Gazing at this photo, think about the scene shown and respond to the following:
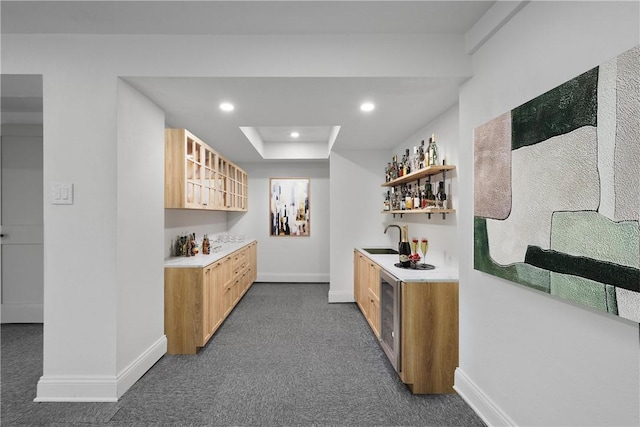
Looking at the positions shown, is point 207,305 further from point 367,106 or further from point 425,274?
point 367,106

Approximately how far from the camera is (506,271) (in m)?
1.63

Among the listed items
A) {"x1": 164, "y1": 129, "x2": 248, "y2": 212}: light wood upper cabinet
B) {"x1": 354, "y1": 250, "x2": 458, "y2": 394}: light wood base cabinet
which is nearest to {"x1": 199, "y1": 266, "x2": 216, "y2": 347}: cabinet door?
{"x1": 164, "y1": 129, "x2": 248, "y2": 212}: light wood upper cabinet

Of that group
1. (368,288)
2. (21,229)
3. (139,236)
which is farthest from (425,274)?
(21,229)

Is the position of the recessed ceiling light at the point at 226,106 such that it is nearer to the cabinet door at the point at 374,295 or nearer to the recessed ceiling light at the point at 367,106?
the recessed ceiling light at the point at 367,106

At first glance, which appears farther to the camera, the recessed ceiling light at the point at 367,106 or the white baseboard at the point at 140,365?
the recessed ceiling light at the point at 367,106

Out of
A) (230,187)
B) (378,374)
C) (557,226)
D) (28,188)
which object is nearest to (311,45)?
(557,226)

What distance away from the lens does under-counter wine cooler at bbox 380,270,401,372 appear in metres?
2.31

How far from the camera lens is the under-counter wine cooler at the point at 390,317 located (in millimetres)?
2312

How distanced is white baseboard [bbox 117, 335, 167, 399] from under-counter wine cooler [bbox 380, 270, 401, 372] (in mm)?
1956

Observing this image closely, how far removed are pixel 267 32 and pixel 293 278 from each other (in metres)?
4.57

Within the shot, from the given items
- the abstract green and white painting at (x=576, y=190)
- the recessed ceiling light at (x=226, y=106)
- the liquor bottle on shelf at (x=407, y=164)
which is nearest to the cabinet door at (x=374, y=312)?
the liquor bottle on shelf at (x=407, y=164)

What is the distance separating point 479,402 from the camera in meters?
1.92

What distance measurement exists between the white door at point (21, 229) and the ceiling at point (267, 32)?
1.81ft

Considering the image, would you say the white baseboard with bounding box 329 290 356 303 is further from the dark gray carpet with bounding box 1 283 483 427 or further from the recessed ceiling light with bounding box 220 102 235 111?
the recessed ceiling light with bounding box 220 102 235 111
